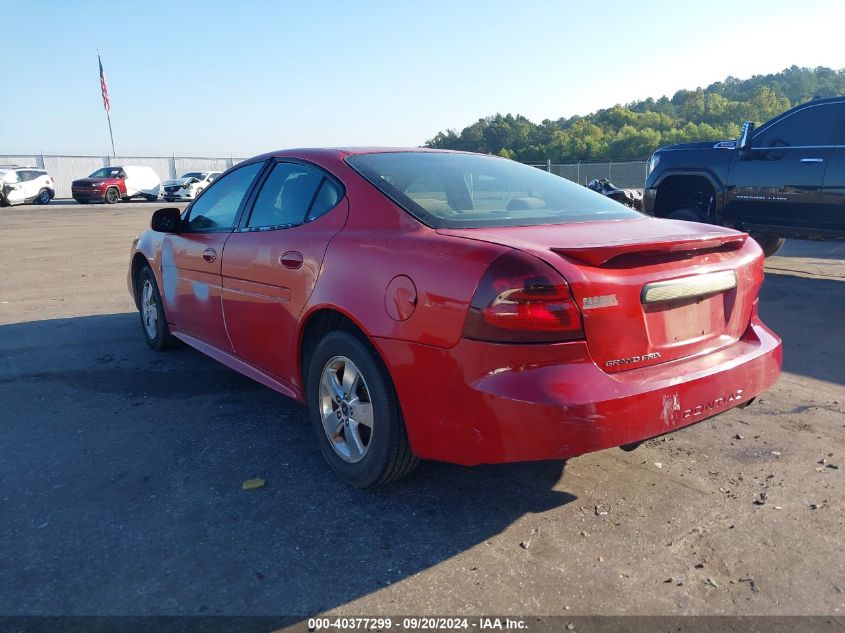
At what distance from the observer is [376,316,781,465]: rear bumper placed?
2.42 m

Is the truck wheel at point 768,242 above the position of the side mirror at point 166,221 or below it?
below

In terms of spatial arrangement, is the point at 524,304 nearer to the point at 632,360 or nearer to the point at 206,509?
the point at 632,360

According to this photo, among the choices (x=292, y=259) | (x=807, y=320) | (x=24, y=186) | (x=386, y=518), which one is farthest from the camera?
(x=24, y=186)

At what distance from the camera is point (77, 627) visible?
222 centimetres

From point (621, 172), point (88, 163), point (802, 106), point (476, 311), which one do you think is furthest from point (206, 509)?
point (88, 163)

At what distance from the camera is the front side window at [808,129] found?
7.66 m

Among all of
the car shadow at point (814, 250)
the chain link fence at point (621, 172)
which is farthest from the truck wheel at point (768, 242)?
the chain link fence at point (621, 172)

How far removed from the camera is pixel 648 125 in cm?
6650

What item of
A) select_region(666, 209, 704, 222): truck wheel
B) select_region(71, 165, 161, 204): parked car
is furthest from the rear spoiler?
select_region(71, 165, 161, 204): parked car

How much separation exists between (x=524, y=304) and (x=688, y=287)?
2.58ft

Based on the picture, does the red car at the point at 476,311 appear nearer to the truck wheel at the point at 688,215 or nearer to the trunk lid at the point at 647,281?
the trunk lid at the point at 647,281

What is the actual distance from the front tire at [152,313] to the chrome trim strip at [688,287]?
12.6 ft

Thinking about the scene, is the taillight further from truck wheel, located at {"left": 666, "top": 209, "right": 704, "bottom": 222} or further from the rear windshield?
truck wheel, located at {"left": 666, "top": 209, "right": 704, "bottom": 222}

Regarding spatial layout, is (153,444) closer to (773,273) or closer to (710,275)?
(710,275)
